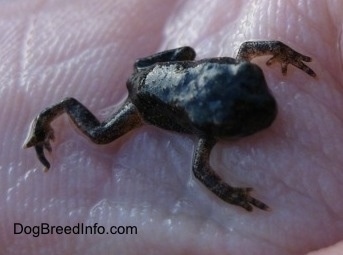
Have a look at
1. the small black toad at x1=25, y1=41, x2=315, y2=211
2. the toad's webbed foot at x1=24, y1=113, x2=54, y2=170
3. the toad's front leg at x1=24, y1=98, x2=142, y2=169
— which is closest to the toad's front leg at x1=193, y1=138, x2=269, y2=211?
the small black toad at x1=25, y1=41, x2=315, y2=211

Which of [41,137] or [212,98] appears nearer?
[212,98]

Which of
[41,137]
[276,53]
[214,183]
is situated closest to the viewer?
[214,183]

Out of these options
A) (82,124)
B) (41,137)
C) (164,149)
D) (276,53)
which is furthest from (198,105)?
(41,137)

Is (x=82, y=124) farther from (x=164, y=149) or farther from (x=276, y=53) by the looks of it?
(x=276, y=53)

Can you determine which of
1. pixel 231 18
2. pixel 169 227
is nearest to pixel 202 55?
pixel 231 18

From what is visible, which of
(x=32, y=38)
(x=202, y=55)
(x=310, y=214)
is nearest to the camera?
(x=310, y=214)

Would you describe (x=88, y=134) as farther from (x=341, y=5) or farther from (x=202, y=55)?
(x=341, y=5)
